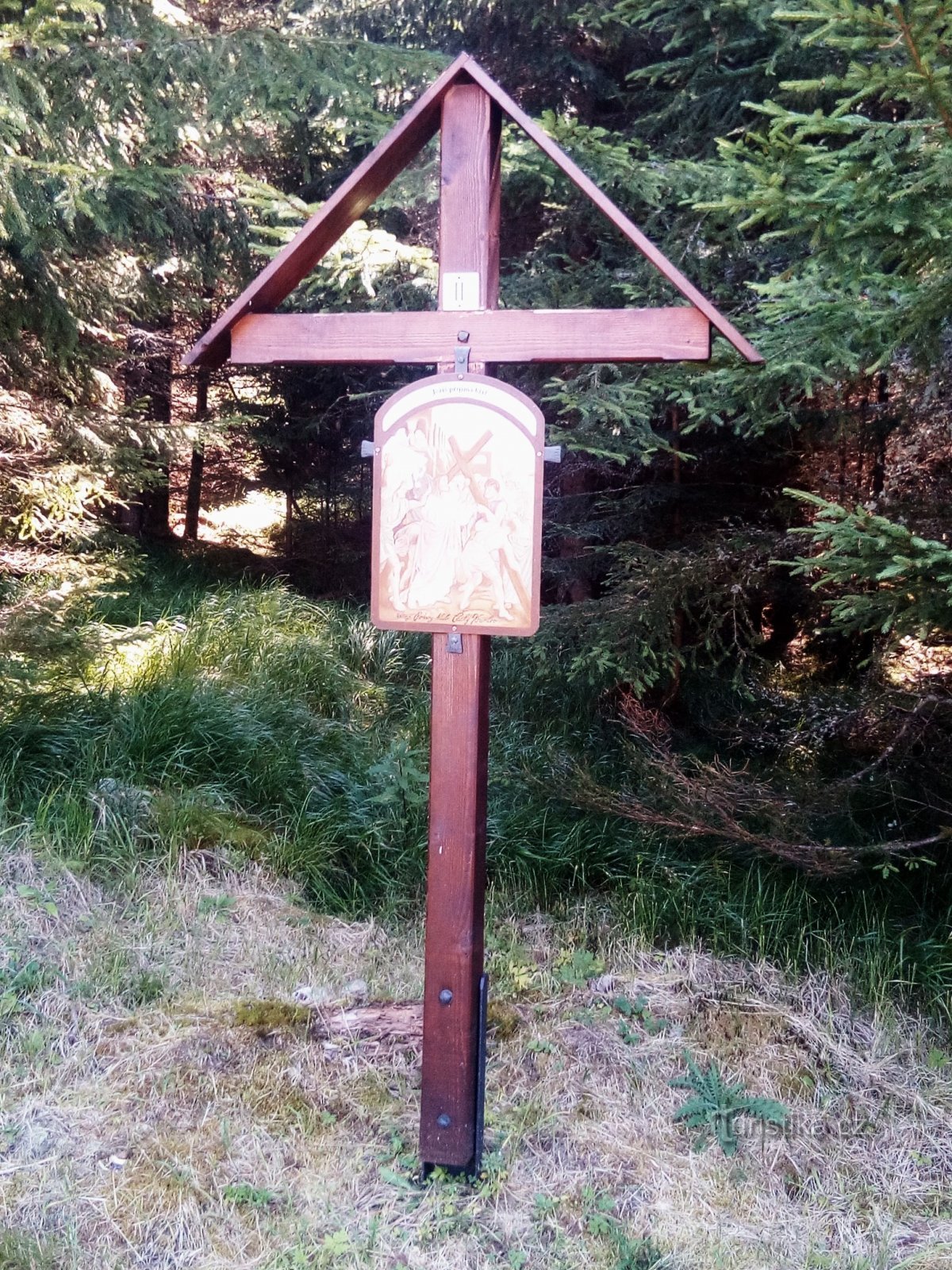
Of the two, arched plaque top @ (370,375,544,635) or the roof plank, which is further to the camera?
arched plaque top @ (370,375,544,635)

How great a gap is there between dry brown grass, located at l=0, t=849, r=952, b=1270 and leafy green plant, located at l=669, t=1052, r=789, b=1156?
0.06m

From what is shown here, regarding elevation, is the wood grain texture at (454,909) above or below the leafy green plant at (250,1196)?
above

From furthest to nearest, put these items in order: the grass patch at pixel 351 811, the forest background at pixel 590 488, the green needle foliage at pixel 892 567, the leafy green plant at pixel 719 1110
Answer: the grass patch at pixel 351 811, the forest background at pixel 590 488, the leafy green plant at pixel 719 1110, the green needle foliage at pixel 892 567

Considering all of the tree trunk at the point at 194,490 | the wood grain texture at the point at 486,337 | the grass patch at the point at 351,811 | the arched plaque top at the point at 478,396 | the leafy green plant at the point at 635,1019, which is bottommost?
the leafy green plant at the point at 635,1019

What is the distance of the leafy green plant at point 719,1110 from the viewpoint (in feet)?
10.2

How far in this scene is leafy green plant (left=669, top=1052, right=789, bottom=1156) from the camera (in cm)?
312

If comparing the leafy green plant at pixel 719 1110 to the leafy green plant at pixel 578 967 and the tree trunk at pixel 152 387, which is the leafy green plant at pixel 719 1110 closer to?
the leafy green plant at pixel 578 967

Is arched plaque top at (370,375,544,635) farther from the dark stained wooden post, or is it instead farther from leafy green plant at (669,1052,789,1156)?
leafy green plant at (669,1052,789,1156)

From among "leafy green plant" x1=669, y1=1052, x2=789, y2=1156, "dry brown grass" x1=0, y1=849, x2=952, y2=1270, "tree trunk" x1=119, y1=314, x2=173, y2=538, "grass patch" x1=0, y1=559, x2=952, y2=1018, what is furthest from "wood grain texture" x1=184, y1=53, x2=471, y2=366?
"tree trunk" x1=119, y1=314, x2=173, y2=538

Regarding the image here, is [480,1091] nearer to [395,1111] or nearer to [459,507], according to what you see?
[395,1111]

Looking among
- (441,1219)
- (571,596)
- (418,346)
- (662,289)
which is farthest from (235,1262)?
(571,596)

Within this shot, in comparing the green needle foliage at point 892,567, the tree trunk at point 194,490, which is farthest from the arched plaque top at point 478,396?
the tree trunk at point 194,490

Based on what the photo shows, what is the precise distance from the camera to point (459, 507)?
269 cm

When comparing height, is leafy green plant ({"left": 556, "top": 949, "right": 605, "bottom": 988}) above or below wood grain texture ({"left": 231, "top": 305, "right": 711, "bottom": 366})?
below
